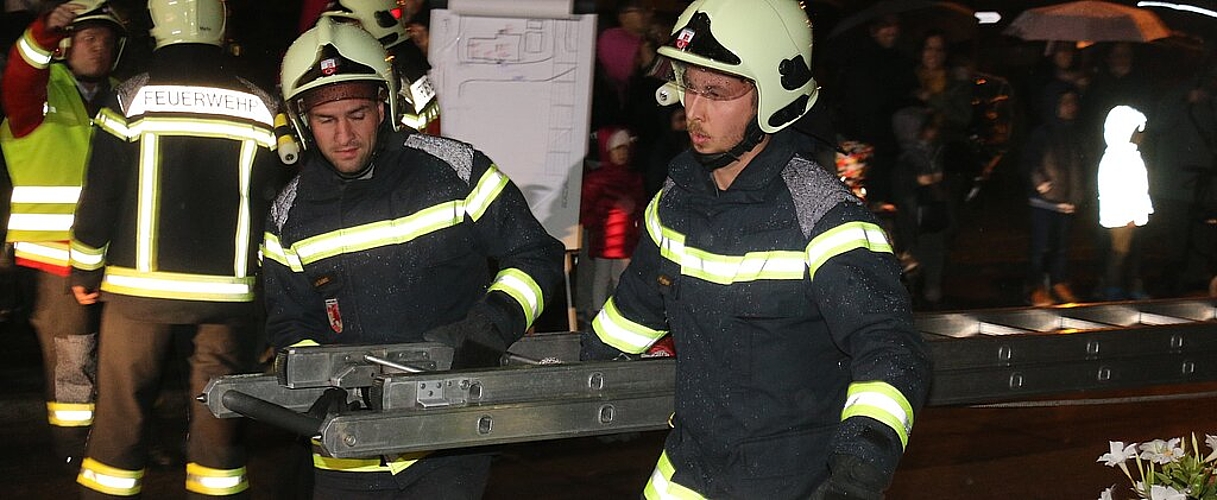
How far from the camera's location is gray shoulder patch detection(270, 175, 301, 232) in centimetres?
426

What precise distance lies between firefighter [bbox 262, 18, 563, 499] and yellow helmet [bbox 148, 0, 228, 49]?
5.00 feet

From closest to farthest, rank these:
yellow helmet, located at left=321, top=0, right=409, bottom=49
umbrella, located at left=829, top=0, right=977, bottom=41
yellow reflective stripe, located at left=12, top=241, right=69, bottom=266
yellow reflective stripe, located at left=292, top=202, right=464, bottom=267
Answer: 1. yellow reflective stripe, located at left=292, top=202, right=464, bottom=267
2. yellow reflective stripe, located at left=12, top=241, right=69, bottom=266
3. yellow helmet, located at left=321, top=0, right=409, bottom=49
4. umbrella, located at left=829, top=0, right=977, bottom=41

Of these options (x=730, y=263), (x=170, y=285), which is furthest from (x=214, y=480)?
(x=730, y=263)

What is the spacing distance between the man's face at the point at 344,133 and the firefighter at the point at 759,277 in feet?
2.94

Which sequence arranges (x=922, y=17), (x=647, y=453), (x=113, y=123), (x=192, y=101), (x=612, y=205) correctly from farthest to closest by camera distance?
(x=922, y=17) < (x=612, y=205) < (x=647, y=453) < (x=113, y=123) < (x=192, y=101)

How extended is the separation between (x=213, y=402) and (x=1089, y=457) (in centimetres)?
532

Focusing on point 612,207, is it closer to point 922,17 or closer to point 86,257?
point 86,257

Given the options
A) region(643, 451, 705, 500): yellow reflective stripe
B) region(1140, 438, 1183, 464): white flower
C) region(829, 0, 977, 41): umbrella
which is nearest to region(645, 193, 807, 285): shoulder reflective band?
region(643, 451, 705, 500): yellow reflective stripe

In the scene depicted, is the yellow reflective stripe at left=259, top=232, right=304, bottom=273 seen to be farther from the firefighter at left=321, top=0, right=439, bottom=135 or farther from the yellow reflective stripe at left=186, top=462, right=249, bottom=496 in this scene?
the firefighter at left=321, top=0, right=439, bottom=135

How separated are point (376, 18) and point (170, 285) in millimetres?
2136

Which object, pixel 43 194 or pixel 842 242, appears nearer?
pixel 842 242

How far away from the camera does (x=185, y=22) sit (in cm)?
558

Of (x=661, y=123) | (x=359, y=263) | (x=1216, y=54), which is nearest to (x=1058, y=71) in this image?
(x=1216, y=54)

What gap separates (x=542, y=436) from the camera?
11.7 feet
